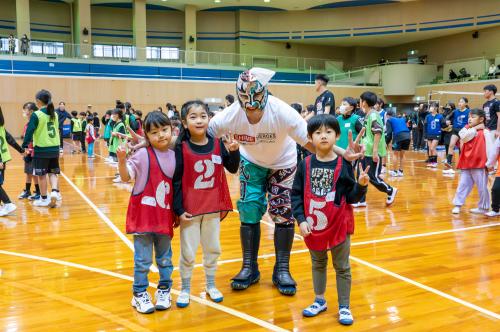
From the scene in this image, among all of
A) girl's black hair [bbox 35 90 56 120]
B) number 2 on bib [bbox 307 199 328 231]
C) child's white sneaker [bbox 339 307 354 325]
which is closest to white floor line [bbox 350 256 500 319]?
child's white sneaker [bbox 339 307 354 325]

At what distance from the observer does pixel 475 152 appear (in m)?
6.65

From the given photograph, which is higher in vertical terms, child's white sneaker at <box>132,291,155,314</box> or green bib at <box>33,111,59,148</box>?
green bib at <box>33,111,59,148</box>

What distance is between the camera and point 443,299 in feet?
11.9

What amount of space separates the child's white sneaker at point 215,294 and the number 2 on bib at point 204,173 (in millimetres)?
846

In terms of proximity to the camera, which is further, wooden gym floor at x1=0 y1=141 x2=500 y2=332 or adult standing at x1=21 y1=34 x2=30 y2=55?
adult standing at x1=21 y1=34 x2=30 y2=55

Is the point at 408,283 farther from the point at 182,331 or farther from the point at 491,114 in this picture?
the point at 491,114

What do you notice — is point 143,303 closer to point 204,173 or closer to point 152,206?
point 152,206

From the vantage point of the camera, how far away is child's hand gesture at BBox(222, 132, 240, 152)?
3.52 m

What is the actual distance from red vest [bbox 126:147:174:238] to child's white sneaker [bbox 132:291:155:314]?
1.60 feet

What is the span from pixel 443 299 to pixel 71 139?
1777 cm

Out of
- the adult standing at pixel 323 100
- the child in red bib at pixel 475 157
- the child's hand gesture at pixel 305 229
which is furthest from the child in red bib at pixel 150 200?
the child in red bib at pixel 475 157

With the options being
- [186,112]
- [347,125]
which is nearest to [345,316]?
[186,112]

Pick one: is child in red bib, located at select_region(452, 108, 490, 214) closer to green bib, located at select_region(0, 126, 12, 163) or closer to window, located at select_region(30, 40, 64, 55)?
green bib, located at select_region(0, 126, 12, 163)

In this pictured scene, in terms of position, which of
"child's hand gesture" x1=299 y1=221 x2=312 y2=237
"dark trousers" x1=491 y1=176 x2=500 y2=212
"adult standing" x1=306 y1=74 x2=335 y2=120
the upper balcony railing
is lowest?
"dark trousers" x1=491 y1=176 x2=500 y2=212
